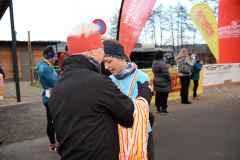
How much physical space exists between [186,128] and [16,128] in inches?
169

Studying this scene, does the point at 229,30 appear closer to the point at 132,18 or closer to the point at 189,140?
the point at 132,18

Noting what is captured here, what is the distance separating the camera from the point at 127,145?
140 centimetres

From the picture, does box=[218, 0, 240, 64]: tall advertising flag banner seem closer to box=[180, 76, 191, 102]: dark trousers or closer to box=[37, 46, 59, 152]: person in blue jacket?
box=[180, 76, 191, 102]: dark trousers

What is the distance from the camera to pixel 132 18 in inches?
222

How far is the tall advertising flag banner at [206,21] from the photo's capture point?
35.2ft

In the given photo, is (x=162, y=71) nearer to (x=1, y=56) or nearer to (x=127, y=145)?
(x=127, y=145)

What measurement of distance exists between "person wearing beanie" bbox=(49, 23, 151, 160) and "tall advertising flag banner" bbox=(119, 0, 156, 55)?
468cm

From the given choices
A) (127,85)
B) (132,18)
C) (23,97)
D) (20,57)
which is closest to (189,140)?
(127,85)

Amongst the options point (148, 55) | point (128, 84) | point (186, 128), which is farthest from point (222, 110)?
point (148, 55)

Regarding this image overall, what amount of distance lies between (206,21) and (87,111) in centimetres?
1179

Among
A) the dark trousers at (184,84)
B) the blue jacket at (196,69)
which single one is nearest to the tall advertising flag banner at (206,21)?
the blue jacket at (196,69)

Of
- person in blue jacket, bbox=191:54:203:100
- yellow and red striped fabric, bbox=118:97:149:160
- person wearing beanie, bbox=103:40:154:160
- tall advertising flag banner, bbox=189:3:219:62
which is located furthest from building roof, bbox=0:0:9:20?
tall advertising flag banner, bbox=189:3:219:62

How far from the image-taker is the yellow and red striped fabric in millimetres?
1304

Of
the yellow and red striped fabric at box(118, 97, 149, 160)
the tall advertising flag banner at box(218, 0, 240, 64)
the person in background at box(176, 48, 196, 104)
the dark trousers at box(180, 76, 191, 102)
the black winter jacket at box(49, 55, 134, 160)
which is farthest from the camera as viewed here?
the tall advertising flag banner at box(218, 0, 240, 64)
